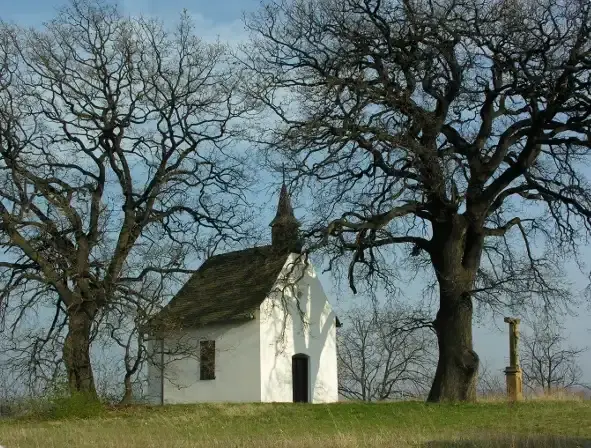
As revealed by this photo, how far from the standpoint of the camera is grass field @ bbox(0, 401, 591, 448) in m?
15.1

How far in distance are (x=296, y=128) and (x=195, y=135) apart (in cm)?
739

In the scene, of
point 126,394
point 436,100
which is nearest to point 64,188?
point 126,394

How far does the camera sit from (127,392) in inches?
1174

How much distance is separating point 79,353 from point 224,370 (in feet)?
41.9

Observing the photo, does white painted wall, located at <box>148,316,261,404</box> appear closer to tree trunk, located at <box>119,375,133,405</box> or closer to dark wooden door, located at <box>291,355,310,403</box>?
dark wooden door, located at <box>291,355,310,403</box>

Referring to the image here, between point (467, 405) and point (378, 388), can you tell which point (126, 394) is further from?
point (378, 388)

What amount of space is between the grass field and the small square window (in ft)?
42.1

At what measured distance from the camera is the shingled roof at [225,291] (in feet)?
136

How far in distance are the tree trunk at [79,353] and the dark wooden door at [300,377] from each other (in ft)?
44.6

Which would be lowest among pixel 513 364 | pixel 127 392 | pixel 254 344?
pixel 127 392

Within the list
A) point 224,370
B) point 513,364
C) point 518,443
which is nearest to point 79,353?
point 224,370

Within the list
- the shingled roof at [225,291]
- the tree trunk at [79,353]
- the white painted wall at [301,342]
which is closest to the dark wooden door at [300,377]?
the white painted wall at [301,342]

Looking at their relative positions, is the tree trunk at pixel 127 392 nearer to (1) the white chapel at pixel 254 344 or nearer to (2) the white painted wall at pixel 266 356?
(1) the white chapel at pixel 254 344

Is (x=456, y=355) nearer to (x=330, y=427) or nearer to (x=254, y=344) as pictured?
(x=330, y=427)
